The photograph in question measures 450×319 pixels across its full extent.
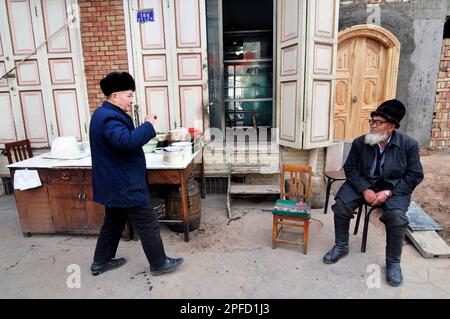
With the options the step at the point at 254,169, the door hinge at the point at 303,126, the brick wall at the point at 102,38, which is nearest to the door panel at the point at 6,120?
the brick wall at the point at 102,38

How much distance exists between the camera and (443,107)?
577cm

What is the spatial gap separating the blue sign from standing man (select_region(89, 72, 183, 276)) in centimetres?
247

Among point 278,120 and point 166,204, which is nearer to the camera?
point 166,204

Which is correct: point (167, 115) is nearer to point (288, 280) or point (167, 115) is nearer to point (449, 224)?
point (288, 280)

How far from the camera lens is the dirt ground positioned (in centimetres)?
373

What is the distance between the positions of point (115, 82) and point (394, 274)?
115 inches

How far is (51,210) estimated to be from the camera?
3547 mm

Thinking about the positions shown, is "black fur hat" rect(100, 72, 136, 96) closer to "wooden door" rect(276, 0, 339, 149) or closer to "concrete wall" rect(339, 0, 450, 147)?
"wooden door" rect(276, 0, 339, 149)

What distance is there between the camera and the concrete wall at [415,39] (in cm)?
528

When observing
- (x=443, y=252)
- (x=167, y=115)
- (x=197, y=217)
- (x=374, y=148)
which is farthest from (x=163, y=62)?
(x=443, y=252)

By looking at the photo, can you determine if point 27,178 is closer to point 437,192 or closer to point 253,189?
point 253,189
